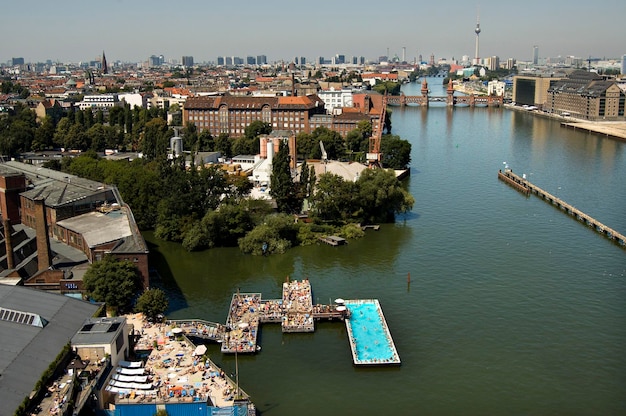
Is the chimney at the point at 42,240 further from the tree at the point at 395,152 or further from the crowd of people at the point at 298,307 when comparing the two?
the tree at the point at 395,152

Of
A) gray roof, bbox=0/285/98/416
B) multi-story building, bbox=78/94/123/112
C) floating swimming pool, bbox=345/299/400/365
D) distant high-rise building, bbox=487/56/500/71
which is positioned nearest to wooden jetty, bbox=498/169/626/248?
floating swimming pool, bbox=345/299/400/365

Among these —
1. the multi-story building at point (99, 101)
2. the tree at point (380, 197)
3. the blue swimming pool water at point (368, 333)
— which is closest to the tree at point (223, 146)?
the tree at point (380, 197)

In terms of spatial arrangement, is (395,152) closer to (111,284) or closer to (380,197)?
(380,197)

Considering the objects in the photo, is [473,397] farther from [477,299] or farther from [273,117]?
[273,117]

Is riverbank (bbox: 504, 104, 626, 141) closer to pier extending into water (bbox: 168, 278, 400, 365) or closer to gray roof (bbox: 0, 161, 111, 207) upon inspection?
pier extending into water (bbox: 168, 278, 400, 365)

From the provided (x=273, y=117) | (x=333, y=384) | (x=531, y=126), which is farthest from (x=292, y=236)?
(x=531, y=126)
